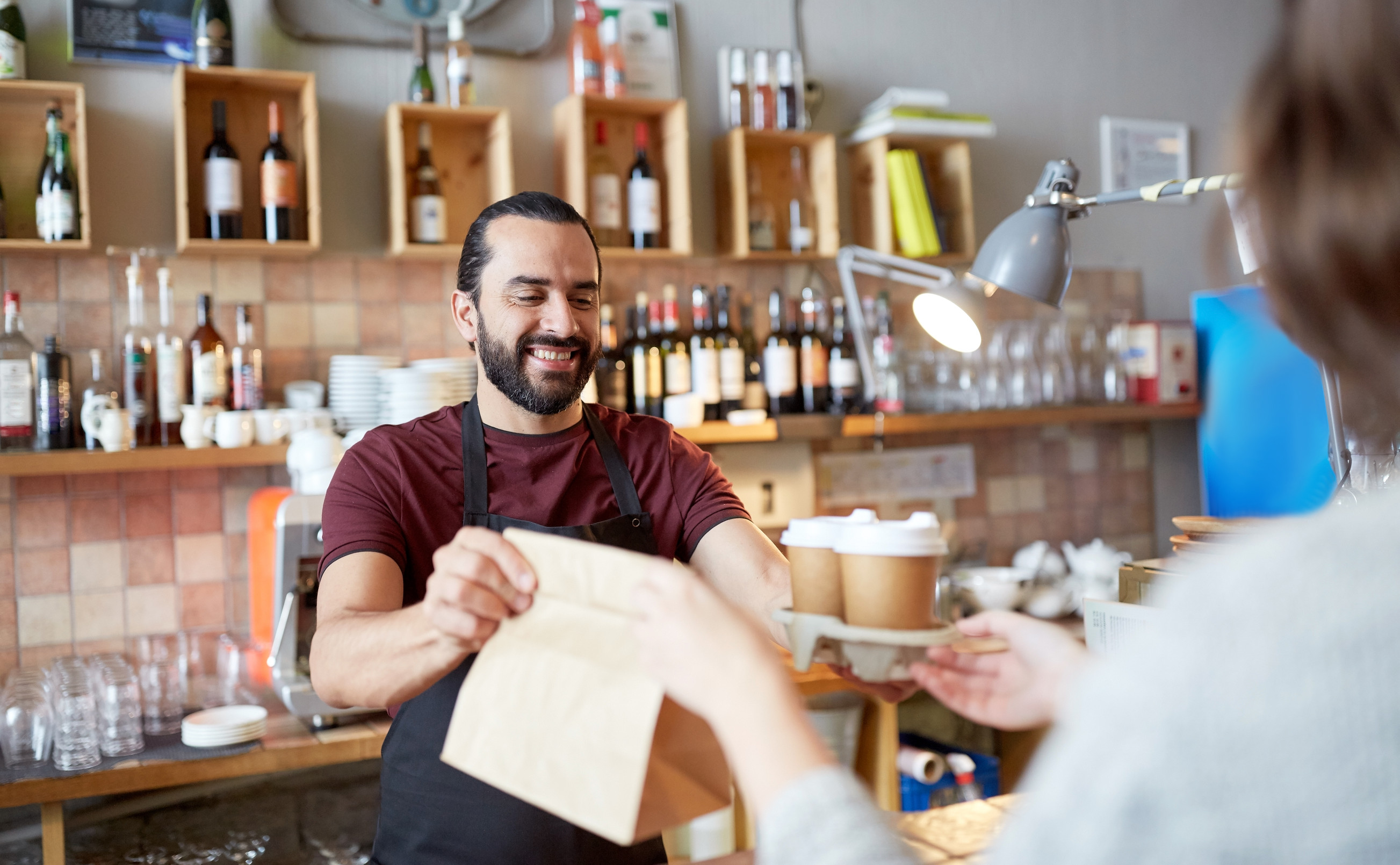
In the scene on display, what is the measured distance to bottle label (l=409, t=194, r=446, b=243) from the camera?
2680 millimetres

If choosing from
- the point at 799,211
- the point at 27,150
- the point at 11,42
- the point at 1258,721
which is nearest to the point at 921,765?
the point at 799,211

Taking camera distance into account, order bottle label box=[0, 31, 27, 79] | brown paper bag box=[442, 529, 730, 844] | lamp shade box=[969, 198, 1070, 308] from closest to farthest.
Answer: brown paper bag box=[442, 529, 730, 844], lamp shade box=[969, 198, 1070, 308], bottle label box=[0, 31, 27, 79]

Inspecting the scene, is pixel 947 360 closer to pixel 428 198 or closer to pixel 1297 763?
pixel 428 198

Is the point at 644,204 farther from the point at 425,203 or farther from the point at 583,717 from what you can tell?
the point at 583,717

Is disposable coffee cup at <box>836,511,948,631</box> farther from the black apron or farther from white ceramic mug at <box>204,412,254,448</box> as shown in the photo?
white ceramic mug at <box>204,412,254,448</box>

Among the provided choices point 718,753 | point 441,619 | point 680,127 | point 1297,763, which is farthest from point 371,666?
point 680,127

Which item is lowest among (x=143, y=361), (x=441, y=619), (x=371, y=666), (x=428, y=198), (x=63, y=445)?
(x=371, y=666)

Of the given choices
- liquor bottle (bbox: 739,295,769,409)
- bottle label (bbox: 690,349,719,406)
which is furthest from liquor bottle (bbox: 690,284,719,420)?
liquor bottle (bbox: 739,295,769,409)

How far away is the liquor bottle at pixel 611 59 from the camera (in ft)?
9.55

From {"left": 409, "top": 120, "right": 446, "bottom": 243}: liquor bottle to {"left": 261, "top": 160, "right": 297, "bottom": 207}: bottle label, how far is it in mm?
283

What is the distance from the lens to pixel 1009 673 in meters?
1.00

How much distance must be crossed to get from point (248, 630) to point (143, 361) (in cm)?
68

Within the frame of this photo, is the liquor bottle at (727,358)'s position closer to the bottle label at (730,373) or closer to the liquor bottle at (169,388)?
the bottle label at (730,373)

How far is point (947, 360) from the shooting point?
333cm
